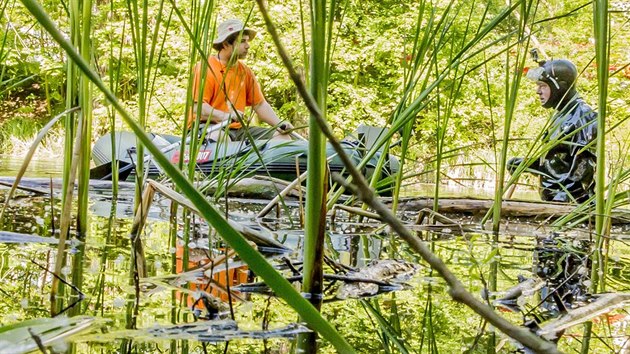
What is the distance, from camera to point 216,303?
2.53ft

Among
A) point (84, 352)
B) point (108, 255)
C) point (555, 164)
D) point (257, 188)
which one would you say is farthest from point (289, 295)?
point (555, 164)

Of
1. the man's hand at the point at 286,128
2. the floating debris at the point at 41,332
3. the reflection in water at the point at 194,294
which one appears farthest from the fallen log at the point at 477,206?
the floating debris at the point at 41,332

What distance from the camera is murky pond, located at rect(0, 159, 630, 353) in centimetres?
62

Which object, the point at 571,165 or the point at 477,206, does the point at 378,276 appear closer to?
the point at 477,206

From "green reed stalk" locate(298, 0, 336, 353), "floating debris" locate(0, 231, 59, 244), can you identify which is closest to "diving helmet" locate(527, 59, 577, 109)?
"floating debris" locate(0, 231, 59, 244)

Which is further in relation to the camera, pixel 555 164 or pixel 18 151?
pixel 18 151

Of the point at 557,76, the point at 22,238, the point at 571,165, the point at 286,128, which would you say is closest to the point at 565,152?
the point at 571,165

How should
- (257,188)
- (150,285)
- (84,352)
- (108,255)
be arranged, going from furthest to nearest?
(257,188)
(108,255)
(150,285)
(84,352)

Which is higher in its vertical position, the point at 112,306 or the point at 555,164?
the point at 555,164

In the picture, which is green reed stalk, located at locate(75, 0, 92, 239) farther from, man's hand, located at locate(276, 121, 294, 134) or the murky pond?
man's hand, located at locate(276, 121, 294, 134)

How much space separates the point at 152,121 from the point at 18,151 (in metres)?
5.04

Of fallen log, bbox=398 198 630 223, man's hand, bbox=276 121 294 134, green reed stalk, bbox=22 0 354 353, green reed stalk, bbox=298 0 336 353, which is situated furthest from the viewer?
fallen log, bbox=398 198 630 223

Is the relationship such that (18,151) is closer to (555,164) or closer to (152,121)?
(152,121)

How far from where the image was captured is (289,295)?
35 cm
